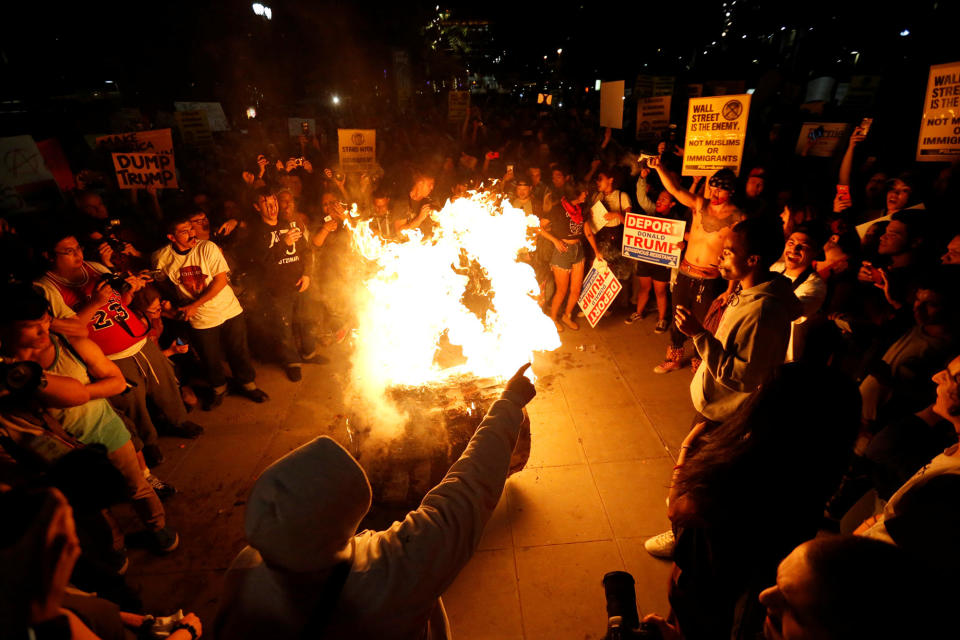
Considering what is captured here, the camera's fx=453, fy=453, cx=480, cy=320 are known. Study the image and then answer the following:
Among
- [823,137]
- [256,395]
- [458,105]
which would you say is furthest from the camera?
[458,105]

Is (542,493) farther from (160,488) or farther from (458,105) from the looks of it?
(458,105)

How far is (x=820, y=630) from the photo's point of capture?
1385 mm

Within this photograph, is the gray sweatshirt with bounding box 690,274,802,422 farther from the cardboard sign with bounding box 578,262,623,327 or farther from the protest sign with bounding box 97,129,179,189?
the protest sign with bounding box 97,129,179,189

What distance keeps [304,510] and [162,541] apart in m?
3.85

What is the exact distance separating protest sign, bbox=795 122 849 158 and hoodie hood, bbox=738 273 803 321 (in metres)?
8.16

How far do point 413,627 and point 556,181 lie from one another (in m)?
7.47

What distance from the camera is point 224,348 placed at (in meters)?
6.59

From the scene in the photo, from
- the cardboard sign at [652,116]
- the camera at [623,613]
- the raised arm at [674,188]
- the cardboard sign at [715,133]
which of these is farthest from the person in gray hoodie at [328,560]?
the cardboard sign at [652,116]

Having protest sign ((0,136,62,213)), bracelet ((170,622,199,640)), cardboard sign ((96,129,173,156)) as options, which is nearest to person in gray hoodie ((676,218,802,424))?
bracelet ((170,622,199,640))

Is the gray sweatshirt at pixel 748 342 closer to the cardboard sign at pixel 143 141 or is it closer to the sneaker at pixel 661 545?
the sneaker at pixel 661 545

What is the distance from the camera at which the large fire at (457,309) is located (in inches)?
195

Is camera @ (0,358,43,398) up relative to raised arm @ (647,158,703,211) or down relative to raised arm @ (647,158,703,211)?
down

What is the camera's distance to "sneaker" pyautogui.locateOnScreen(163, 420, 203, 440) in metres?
5.76

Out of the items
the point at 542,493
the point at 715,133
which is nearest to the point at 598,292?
the point at 715,133
